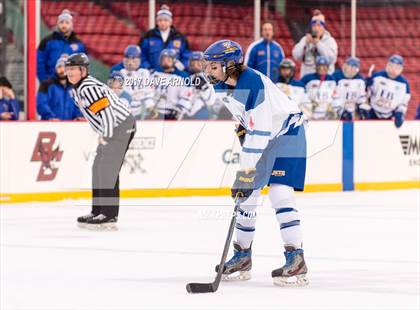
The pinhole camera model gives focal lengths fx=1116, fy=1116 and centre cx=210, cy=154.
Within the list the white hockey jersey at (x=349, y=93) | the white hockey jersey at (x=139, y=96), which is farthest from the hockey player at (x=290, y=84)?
the white hockey jersey at (x=139, y=96)

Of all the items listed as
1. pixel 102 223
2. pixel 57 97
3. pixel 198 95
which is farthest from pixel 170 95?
pixel 102 223

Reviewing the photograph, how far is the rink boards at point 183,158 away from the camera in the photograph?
9742 mm

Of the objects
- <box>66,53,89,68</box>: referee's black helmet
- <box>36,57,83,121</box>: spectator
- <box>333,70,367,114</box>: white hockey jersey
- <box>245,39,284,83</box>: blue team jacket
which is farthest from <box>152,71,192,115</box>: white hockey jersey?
<box>66,53,89,68</box>: referee's black helmet

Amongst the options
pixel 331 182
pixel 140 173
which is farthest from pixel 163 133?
pixel 331 182

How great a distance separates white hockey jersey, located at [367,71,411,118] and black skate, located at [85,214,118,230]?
4.92 metres

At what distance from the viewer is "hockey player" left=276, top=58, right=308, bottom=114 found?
11344 millimetres

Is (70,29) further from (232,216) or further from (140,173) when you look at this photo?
(232,216)

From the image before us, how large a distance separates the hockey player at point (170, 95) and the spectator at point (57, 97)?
81 centimetres

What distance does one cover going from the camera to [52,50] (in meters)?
10.4

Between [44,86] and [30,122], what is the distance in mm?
591

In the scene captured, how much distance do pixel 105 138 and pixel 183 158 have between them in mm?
2718

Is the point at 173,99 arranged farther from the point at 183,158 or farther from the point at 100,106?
the point at 100,106

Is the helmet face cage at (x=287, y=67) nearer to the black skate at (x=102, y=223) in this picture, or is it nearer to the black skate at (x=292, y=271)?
the black skate at (x=102, y=223)

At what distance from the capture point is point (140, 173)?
33.8 feet
